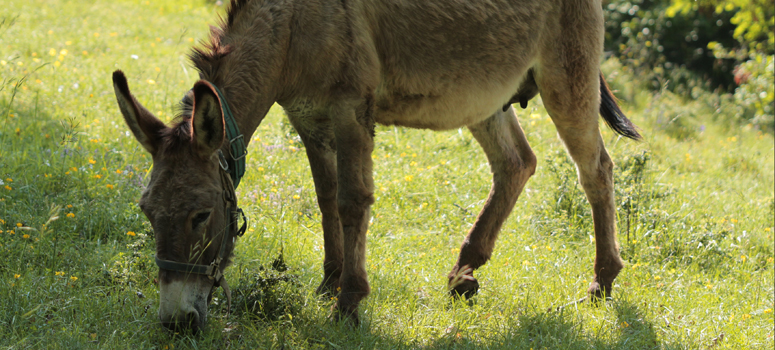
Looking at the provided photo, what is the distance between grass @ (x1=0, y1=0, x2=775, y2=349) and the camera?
3.42m

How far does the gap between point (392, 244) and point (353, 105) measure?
1.65 metres

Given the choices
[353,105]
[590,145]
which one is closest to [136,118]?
[353,105]

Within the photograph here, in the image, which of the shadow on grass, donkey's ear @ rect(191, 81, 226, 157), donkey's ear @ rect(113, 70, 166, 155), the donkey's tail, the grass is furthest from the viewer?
the donkey's tail

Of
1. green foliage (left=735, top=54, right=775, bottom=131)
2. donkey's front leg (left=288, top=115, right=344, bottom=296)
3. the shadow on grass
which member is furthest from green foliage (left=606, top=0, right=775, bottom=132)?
donkey's front leg (left=288, top=115, right=344, bottom=296)

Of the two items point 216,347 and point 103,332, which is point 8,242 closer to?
point 103,332

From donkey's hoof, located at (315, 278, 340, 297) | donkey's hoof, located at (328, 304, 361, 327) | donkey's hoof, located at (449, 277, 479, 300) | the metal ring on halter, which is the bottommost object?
donkey's hoof, located at (449, 277, 479, 300)

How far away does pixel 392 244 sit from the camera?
15.6ft

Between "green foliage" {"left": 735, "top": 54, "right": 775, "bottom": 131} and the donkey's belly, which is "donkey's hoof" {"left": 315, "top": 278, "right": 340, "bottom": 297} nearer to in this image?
the donkey's belly

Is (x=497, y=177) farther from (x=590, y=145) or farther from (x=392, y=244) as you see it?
(x=392, y=244)

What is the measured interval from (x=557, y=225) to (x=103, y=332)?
139 inches

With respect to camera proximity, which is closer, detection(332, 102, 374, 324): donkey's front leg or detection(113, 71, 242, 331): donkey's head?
detection(113, 71, 242, 331): donkey's head

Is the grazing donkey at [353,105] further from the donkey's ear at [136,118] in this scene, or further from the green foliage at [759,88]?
the green foliage at [759,88]

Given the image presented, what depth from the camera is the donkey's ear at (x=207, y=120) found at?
2.64 m

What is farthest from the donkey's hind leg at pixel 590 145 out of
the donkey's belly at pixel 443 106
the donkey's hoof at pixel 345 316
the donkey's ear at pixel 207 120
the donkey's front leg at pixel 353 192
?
the donkey's ear at pixel 207 120
